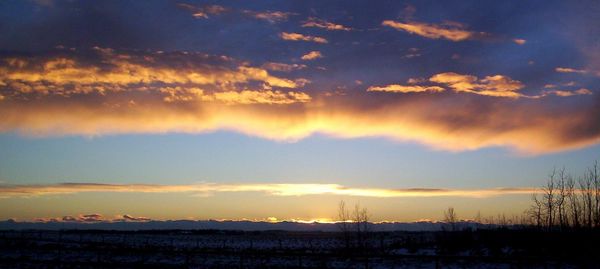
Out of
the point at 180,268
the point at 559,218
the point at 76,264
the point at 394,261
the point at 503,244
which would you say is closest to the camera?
the point at 180,268

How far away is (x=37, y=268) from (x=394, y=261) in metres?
26.8

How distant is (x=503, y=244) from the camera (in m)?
51.9

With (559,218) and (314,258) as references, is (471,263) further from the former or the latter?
(559,218)

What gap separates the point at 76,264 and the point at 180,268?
885 centimetres

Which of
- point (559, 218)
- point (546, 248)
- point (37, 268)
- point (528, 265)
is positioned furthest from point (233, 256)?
point (559, 218)

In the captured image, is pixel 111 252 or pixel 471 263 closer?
pixel 471 263

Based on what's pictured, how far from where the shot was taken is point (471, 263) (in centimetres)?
3859

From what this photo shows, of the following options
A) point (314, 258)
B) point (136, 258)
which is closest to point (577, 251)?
point (314, 258)

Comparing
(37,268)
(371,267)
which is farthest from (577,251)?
(37,268)

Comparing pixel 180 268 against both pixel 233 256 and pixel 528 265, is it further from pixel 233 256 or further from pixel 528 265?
pixel 528 265

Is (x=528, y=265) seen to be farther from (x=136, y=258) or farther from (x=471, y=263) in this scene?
(x=136, y=258)

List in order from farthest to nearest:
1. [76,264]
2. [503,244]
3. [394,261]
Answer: [503,244]
[394,261]
[76,264]

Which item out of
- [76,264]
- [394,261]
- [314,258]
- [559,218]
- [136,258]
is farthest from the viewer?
[559,218]

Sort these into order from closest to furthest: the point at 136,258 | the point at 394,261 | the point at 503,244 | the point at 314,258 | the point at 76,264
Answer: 1. the point at 76,264
2. the point at 394,261
3. the point at 314,258
4. the point at 136,258
5. the point at 503,244
